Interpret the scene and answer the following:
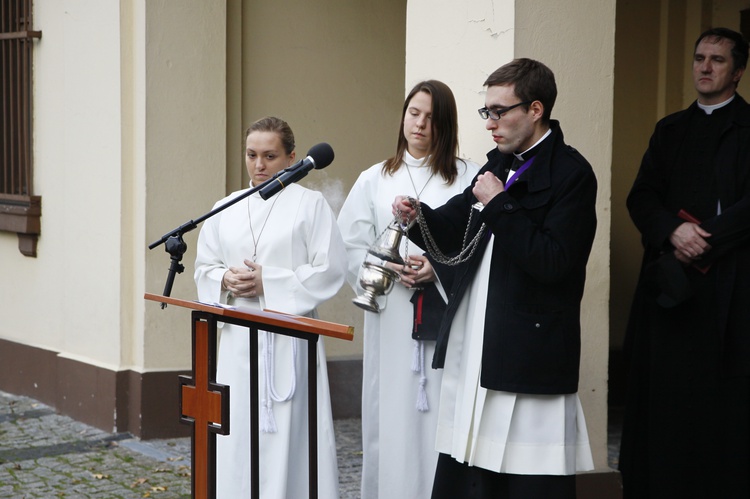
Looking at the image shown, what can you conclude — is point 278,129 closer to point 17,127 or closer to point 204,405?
point 204,405

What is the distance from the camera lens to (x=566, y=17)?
4793 mm

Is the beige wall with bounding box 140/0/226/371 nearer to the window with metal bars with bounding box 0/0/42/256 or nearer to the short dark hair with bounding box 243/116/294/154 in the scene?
the window with metal bars with bounding box 0/0/42/256

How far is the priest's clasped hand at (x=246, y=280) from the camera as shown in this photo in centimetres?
476

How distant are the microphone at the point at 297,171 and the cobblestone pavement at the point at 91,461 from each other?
2.46m

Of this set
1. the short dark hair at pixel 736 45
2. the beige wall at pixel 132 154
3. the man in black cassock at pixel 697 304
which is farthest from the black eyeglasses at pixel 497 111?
the beige wall at pixel 132 154

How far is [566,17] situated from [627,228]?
10.6 ft

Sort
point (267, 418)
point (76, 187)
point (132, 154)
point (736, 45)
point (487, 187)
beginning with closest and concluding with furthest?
point (487, 187) → point (736, 45) → point (267, 418) → point (132, 154) → point (76, 187)

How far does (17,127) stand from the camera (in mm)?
8633

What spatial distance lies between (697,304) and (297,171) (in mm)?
1792

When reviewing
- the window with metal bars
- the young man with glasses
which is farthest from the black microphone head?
the window with metal bars

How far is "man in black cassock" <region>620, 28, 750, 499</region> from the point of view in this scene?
14.3 ft

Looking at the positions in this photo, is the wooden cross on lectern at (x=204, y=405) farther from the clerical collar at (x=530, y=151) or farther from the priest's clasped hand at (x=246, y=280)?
the clerical collar at (x=530, y=151)

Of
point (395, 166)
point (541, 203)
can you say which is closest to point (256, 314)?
point (541, 203)

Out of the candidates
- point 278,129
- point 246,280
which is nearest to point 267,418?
point 246,280
